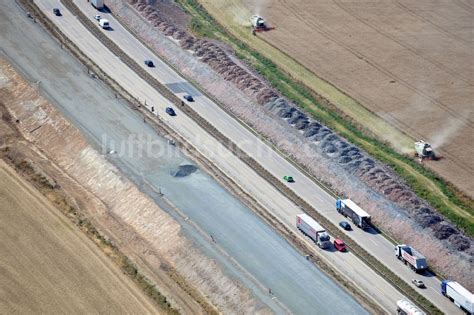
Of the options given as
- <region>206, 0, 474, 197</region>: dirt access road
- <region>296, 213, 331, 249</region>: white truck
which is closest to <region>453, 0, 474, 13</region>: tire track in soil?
<region>206, 0, 474, 197</region>: dirt access road

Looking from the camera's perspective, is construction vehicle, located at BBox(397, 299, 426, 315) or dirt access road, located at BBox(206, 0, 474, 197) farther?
dirt access road, located at BBox(206, 0, 474, 197)

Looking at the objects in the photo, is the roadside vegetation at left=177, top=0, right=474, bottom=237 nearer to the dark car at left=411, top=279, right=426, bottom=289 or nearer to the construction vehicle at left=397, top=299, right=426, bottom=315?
the dark car at left=411, top=279, right=426, bottom=289

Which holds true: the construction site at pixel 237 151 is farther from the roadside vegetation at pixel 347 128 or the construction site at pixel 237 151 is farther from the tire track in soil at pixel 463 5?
the tire track in soil at pixel 463 5

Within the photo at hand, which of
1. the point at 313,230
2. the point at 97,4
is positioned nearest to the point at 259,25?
the point at 97,4

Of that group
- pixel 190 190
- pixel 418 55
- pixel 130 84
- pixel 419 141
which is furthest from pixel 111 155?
pixel 418 55

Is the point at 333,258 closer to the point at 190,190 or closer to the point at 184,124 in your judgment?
the point at 190,190
